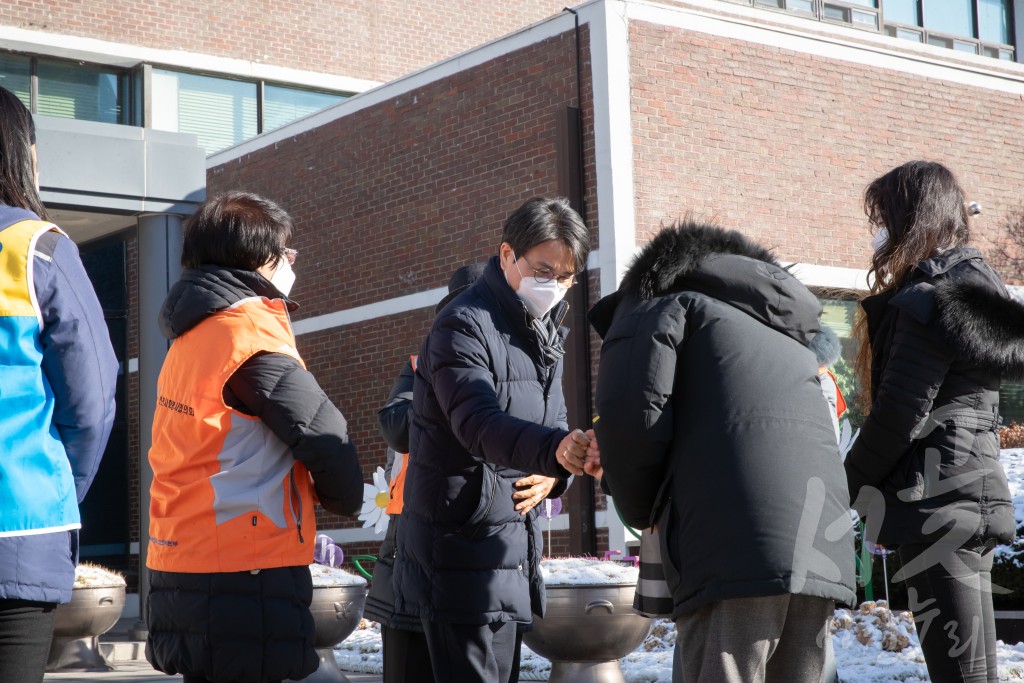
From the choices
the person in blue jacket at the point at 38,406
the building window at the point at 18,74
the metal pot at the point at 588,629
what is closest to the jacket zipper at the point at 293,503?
the person in blue jacket at the point at 38,406

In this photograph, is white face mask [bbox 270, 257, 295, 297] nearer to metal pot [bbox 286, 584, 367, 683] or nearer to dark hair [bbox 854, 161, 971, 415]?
dark hair [bbox 854, 161, 971, 415]

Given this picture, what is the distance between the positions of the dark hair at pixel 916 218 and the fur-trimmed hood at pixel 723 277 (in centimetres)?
99

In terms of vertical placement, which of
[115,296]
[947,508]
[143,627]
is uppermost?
[115,296]

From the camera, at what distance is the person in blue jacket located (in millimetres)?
2682

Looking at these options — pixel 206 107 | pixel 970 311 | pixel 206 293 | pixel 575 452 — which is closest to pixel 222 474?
pixel 206 293

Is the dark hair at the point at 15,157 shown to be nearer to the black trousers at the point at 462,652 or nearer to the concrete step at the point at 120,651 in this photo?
the black trousers at the point at 462,652

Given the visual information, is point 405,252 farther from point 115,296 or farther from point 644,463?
point 644,463

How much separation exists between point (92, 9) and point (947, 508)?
20675 millimetres

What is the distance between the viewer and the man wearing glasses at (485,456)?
3.48 metres

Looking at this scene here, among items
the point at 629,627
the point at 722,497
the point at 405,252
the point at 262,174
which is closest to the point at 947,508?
the point at 722,497

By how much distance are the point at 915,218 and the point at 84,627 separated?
295 inches

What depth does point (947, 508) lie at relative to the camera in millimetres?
3699

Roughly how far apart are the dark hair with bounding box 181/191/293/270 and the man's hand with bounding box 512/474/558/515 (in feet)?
3.35

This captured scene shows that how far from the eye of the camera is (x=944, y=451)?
375cm
